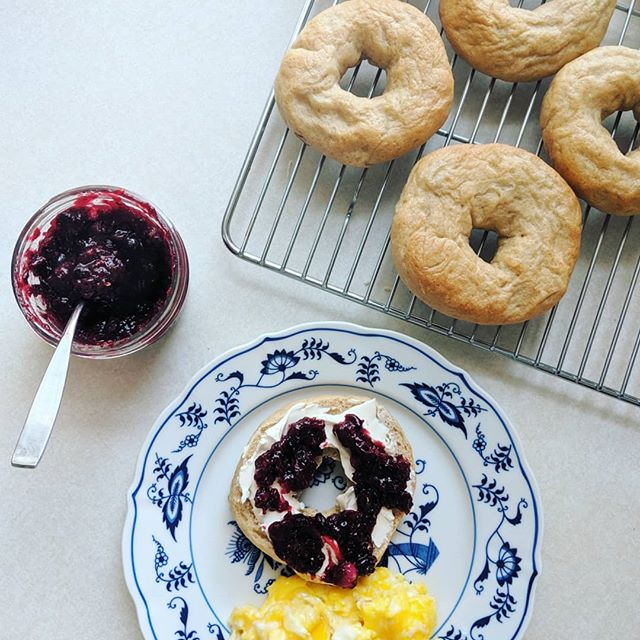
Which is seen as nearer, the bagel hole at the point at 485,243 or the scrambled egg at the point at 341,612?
the scrambled egg at the point at 341,612

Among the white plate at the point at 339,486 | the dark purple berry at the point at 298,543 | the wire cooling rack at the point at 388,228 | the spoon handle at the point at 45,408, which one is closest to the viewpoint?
the spoon handle at the point at 45,408

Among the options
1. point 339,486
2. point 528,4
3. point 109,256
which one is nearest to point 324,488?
point 339,486

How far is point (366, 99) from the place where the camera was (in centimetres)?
233

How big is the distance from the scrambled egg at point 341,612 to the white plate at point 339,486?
2.8 inches

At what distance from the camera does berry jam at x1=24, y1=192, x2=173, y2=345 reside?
86.8 inches

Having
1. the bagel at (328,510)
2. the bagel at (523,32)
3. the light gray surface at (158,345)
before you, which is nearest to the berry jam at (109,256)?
the light gray surface at (158,345)

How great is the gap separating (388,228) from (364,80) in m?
0.48

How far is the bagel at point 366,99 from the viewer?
2301 mm

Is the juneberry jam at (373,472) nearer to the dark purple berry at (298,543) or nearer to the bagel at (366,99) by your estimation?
the dark purple berry at (298,543)

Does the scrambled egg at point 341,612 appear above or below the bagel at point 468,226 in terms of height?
below

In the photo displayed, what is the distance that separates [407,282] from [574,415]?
67 cm

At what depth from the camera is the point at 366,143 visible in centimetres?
230

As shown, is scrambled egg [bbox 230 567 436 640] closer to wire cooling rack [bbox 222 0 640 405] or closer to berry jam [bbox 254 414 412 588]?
berry jam [bbox 254 414 412 588]

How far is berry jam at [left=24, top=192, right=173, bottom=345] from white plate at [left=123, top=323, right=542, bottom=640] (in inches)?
10.9
